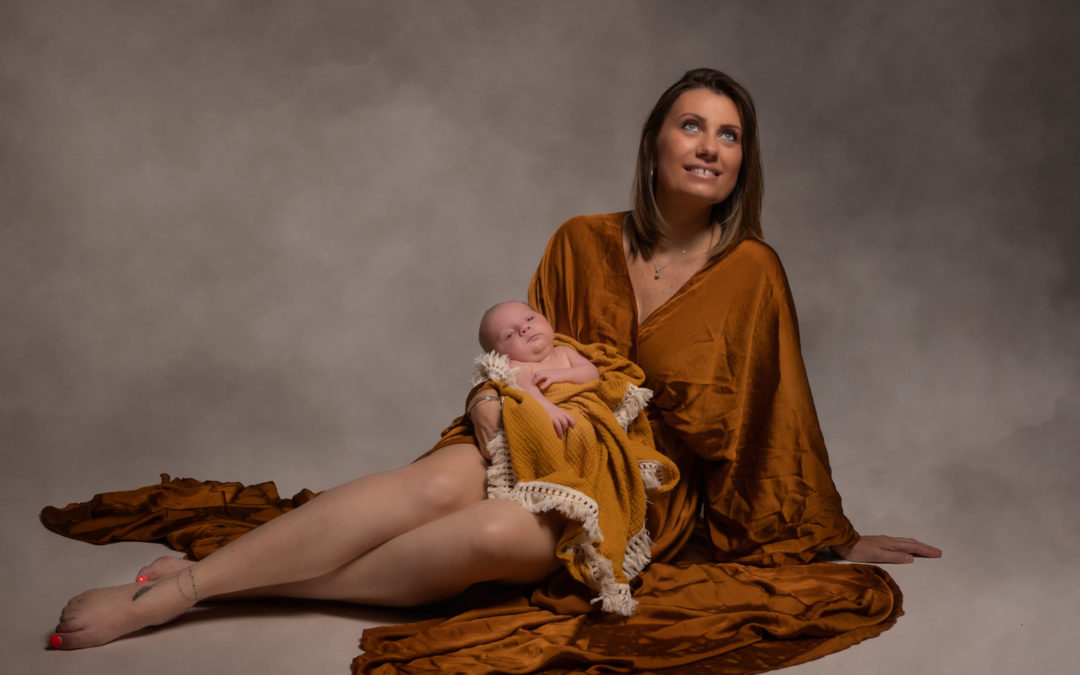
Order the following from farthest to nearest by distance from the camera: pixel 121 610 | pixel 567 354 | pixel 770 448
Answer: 1. pixel 770 448
2. pixel 567 354
3. pixel 121 610

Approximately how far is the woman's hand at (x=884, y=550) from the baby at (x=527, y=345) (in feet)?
3.17

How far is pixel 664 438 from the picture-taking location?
11.9 ft

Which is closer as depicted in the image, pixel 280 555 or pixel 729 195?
pixel 280 555

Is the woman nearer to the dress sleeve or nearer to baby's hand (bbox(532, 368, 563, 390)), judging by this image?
the dress sleeve

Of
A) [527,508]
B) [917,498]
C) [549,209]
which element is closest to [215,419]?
[549,209]

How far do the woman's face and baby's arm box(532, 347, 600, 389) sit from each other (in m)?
0.59

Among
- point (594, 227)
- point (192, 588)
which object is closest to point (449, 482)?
point (192, 588)

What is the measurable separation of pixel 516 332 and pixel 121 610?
3.92 feet

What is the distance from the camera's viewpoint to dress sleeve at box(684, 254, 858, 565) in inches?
139

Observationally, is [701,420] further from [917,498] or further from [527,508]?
[917,498]

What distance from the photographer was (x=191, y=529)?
12.6 feet

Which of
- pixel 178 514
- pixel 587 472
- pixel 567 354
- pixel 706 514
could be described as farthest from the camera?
pixel 178 514

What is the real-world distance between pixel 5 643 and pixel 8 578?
0.49 meters

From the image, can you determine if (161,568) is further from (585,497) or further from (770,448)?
(770,448)
